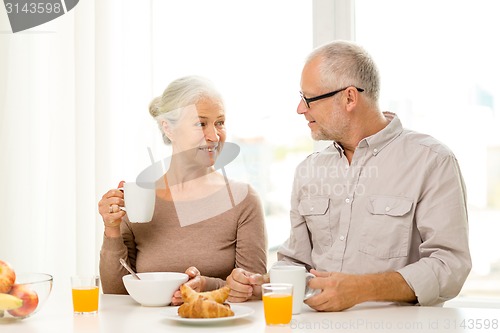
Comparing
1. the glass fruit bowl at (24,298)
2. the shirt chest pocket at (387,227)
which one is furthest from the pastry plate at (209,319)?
the shirt chest pocket at (387,227)

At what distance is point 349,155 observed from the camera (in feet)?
7.52

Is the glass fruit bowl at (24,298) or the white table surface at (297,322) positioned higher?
the glass fruit bowl at (24,298)

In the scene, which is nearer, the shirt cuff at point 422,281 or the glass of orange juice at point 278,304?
the glass of orange juice at point 278,304

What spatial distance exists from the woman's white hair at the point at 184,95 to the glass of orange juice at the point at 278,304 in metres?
0.94

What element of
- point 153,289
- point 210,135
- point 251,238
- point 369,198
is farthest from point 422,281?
point 210,135

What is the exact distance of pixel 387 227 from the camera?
2.10 meters

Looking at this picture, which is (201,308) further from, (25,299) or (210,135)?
(210,135)

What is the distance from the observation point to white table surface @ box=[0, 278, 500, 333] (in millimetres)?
1550

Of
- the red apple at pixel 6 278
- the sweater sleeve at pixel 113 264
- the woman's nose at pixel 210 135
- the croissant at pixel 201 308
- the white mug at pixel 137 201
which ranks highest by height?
the woman's nose at pixel 210 135

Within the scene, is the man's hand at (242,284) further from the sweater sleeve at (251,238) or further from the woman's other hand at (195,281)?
the sweater sleeve at (251,238)

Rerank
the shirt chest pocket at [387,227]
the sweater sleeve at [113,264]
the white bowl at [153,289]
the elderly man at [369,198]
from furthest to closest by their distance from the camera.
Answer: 1. the sweater sleeve at [113,264]
2. the shirt chest pocket at [387,227]
3. the elderly man at [369,198]
4. the white bowl at [153,289]

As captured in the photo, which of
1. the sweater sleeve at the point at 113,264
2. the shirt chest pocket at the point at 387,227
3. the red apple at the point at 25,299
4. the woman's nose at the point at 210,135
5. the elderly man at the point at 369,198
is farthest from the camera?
the woman's nose at the point at 210,135

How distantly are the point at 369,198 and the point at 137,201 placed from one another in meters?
0.67

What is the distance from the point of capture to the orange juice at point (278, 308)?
1.54 m
